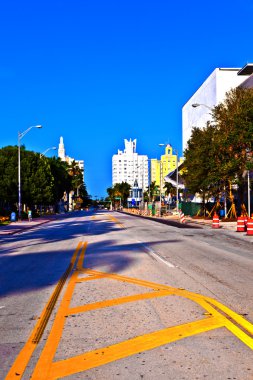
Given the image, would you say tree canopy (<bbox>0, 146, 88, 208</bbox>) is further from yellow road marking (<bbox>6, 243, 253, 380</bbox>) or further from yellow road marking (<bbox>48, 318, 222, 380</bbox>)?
yellow road marking (<bbox>48, 318, 222, 380</bbox>)

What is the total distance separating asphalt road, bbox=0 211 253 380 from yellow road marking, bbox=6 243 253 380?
0.04 ft

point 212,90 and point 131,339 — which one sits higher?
point 212,90

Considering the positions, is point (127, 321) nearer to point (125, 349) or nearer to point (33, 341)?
point (125, 349)

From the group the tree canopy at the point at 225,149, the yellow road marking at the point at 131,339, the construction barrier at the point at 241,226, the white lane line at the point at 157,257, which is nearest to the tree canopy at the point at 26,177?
the tree canopy at the point at 225,149

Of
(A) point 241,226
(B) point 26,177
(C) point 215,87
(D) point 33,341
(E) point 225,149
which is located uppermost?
(C) point 215,87

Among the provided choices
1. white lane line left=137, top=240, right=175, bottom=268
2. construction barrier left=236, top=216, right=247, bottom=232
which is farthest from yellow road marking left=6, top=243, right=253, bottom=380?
construction barrier left=236, top=216, right=247, bottom=232

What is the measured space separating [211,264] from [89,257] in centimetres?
409

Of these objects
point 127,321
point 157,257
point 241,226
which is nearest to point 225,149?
point 241,226

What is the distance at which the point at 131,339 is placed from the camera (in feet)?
19.3

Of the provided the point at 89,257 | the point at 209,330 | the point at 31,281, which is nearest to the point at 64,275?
the point at 31,281

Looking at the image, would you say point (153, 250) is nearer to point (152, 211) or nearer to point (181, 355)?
point (181, 355)

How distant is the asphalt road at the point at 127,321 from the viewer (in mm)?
4922

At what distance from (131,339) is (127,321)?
3.00 feet

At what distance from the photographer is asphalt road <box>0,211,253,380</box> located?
4922mm
